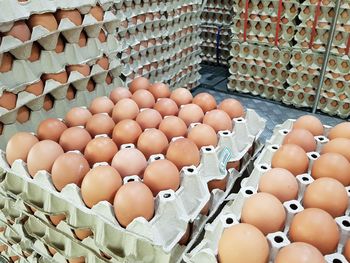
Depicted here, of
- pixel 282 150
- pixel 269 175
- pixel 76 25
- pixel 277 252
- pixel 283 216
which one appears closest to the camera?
pixel 277 252

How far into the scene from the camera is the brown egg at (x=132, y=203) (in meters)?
1.08

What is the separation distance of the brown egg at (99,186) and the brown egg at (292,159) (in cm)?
60

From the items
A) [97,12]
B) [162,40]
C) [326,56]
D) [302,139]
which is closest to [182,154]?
[302,139]

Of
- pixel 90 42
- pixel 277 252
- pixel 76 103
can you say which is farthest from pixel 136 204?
pixel 90 42

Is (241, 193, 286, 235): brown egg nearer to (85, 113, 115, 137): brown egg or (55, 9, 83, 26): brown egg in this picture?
(85, 113, 115, 137): brown egg

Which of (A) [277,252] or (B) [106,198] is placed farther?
(B) [106,198]

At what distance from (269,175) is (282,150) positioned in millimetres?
165

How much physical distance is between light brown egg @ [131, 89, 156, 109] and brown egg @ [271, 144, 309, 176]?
2.37 feet

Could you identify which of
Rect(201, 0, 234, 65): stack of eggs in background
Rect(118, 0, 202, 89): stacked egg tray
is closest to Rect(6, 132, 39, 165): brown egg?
Rect(118, 0, 202, 89): stacked egg tray

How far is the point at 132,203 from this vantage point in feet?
3.52

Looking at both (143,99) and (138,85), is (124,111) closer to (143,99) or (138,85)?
(143,99)

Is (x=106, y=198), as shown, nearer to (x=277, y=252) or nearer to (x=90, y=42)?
(x=277, y=252)

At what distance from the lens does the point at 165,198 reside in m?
1.13

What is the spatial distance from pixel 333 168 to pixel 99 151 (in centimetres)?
87
